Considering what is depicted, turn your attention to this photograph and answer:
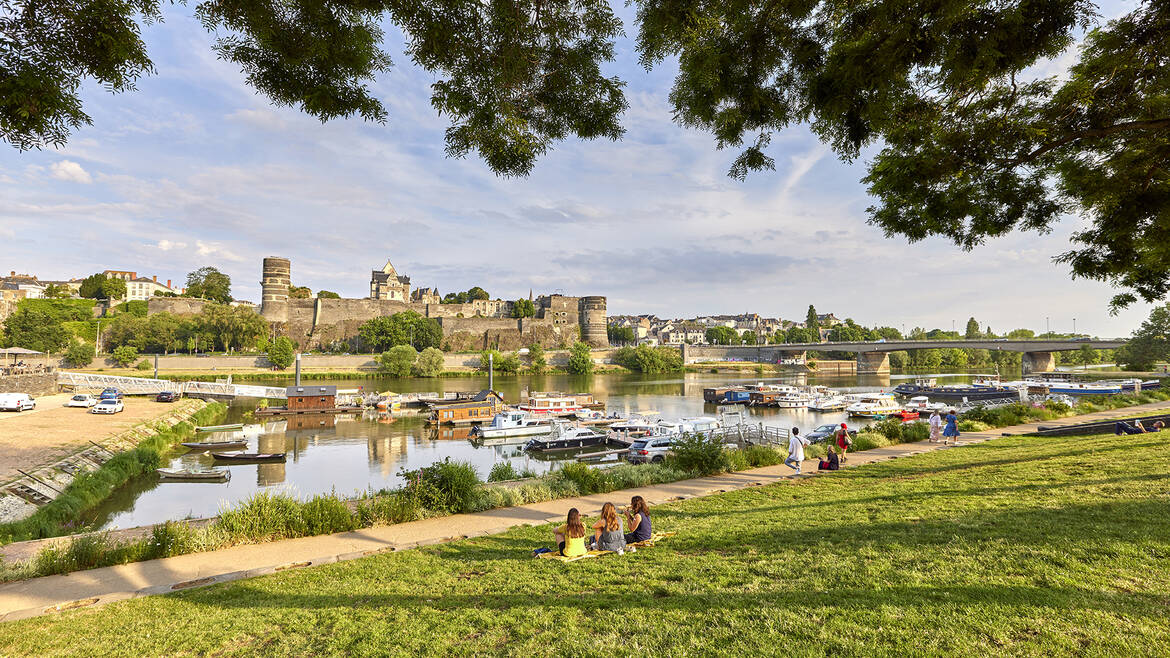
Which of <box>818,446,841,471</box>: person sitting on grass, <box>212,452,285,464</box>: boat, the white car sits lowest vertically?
<box>212,452,285,464</box>: boat

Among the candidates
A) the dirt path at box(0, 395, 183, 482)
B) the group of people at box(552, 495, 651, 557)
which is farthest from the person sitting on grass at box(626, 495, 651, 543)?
the dirt path at box(0, 395, 183, 482)

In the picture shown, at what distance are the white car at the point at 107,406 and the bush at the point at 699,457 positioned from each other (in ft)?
113

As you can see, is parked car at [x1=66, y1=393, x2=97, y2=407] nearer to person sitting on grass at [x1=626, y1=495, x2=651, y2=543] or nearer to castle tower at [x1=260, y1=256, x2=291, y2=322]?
person sitting on grass at [x1=626, y1=495, x2=651, y2=543]

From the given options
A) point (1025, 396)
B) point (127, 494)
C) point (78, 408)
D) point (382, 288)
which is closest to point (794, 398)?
point (1025, 396)

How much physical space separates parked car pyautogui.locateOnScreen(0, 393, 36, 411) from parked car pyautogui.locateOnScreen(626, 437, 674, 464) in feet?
110

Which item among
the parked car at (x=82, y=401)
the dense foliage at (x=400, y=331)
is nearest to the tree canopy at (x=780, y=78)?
the parked car at (x=82, y=401)

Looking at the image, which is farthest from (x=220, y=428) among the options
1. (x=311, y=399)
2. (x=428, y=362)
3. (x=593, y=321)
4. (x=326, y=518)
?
(x=593, y=321)

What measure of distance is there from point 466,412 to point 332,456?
471 inches

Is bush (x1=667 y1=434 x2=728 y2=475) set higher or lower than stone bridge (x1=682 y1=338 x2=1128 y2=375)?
lower

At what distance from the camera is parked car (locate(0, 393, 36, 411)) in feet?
92.1

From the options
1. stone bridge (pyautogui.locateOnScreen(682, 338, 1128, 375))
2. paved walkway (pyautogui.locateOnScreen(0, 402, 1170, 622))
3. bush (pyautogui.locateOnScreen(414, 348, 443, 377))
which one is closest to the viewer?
paved walkway (pyautogui.locateOnScreen(0, 402, 1170, 622))

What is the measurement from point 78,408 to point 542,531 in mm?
38336

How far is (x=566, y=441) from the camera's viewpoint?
27391 millimetres

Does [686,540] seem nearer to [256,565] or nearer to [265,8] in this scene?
[256,565]
